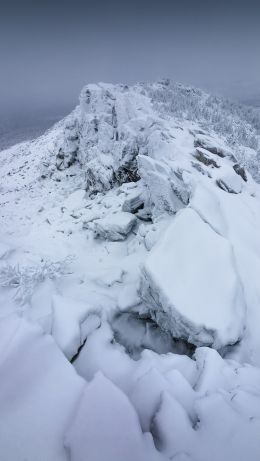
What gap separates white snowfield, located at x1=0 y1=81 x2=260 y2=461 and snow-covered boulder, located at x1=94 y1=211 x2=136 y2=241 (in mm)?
52

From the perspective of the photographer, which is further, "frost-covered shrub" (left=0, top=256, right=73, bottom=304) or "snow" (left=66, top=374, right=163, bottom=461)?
"frost-covered shrub" (left=0, top=256, right=73, bottom=304)

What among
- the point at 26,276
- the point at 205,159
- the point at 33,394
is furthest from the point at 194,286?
the point at 205,159

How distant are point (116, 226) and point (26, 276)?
3.81 metres

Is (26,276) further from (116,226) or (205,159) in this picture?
(205,159)

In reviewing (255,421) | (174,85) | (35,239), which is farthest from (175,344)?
(174,85)

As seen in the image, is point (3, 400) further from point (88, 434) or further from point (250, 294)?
point (250, 294)

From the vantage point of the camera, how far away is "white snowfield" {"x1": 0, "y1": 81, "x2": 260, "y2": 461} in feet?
10.6

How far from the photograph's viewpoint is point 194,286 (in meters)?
5.55

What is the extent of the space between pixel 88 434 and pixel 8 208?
601 inches

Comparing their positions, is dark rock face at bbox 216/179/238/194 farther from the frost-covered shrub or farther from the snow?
the snow

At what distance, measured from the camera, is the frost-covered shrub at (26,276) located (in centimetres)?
662

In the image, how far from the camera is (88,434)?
10.2 feet

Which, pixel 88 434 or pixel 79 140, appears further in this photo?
pixel 79 140

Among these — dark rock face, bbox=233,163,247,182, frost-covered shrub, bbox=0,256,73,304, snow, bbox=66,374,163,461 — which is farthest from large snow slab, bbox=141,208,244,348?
dark rock face, bbox=233,163,247,182
